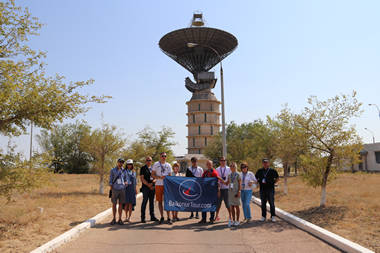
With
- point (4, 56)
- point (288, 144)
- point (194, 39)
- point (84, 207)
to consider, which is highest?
point (194, 39)

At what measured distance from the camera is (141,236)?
8102 millimetres

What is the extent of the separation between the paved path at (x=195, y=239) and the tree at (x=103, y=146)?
1258 cm

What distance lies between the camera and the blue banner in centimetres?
1043

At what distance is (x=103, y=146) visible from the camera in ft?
73.0

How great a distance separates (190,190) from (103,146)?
13127mm

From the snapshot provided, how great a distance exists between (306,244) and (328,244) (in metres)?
0.49

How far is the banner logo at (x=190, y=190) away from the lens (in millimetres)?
10586

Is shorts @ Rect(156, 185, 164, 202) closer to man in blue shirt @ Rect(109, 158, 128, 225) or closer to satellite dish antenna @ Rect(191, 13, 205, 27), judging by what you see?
man in blue shirt @ Rect(109, 158, 128, 225)

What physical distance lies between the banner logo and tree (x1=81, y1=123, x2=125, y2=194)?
12530 millimetres

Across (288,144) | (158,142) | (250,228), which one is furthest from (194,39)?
(250,228)

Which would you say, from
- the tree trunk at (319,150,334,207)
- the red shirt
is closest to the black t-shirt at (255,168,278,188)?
the red shirt

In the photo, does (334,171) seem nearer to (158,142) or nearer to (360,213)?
(360,213)

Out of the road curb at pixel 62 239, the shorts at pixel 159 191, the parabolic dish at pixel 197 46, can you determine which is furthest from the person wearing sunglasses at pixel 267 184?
the parabolic dish at pixel 197 46

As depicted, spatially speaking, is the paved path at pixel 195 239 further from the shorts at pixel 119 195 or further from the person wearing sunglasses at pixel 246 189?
the shorts at pixel 119 195
